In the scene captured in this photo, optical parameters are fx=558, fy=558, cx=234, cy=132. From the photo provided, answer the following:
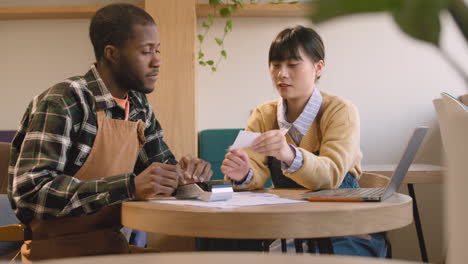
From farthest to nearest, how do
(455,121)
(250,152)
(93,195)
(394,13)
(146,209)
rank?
(250,152) < (93,195) < (146,209) < (455,121) < (394,13)

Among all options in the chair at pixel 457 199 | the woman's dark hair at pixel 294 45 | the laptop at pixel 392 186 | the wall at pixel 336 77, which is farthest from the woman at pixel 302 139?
the wall at pixel 336 77

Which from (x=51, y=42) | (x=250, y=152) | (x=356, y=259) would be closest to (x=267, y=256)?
(x=356, y=259)

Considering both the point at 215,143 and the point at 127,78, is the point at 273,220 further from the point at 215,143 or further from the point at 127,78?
the point at 215,143

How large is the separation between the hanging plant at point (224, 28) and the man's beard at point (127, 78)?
1853 mm

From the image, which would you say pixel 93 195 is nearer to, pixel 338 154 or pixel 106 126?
pixel 106 126

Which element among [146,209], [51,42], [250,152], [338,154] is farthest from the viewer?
[51,42]

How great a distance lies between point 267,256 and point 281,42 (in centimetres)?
176

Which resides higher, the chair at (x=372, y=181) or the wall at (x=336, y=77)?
the wall at (x=336, y=77)

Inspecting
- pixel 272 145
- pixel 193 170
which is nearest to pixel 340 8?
pixel 272 145

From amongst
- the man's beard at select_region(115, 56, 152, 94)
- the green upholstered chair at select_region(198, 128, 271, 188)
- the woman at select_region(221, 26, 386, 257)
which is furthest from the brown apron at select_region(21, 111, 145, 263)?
the green upholstered chair at select_region(198, 128, 271, 188)

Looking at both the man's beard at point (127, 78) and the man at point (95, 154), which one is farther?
the man's beard at point (127, 78)

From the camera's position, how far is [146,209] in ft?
4.24

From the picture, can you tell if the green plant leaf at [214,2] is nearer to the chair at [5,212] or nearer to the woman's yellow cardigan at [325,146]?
the woman's yellow cardigan at [325,146]

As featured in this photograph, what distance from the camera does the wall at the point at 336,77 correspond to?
3855mm
